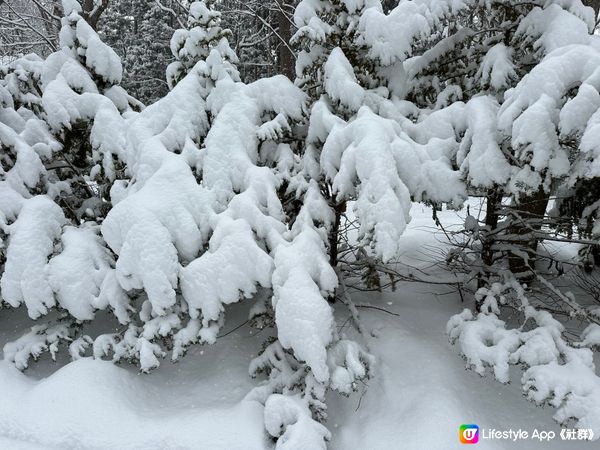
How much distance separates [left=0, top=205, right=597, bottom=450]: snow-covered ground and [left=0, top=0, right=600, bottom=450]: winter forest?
2 centimetres

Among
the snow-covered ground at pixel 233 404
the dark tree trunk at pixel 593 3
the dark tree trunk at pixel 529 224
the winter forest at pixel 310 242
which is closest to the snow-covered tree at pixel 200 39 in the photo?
the winter forest at pixel 310 242

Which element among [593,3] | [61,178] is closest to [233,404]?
[61,178]

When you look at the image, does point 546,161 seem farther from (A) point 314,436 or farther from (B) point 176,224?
(B) point 176,224

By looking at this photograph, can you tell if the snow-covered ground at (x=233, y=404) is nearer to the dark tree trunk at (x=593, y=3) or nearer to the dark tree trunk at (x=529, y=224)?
the dark tree trunk at (x=529, y=224)

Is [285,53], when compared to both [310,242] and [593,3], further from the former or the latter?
[310,242]

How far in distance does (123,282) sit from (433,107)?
14.9 ft

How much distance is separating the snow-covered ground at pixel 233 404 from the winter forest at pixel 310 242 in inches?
0.9

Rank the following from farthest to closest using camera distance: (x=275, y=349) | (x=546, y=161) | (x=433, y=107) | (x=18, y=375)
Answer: (x=433, y=107) → (x=18, y=375) → (x=275, y=349) → (x=546, y=161)

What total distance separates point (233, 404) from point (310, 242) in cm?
195

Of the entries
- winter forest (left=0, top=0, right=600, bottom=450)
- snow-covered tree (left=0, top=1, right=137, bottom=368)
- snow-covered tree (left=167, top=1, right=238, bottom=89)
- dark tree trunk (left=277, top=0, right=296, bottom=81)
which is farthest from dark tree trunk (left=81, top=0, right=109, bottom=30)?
snow-covered tree (left=167, top=1, right=238, bottom=89)

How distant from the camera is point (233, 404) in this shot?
14.7ft

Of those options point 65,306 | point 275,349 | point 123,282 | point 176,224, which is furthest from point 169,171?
point 275,349

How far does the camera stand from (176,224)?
438 cm

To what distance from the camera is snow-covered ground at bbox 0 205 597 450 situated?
405 cm
